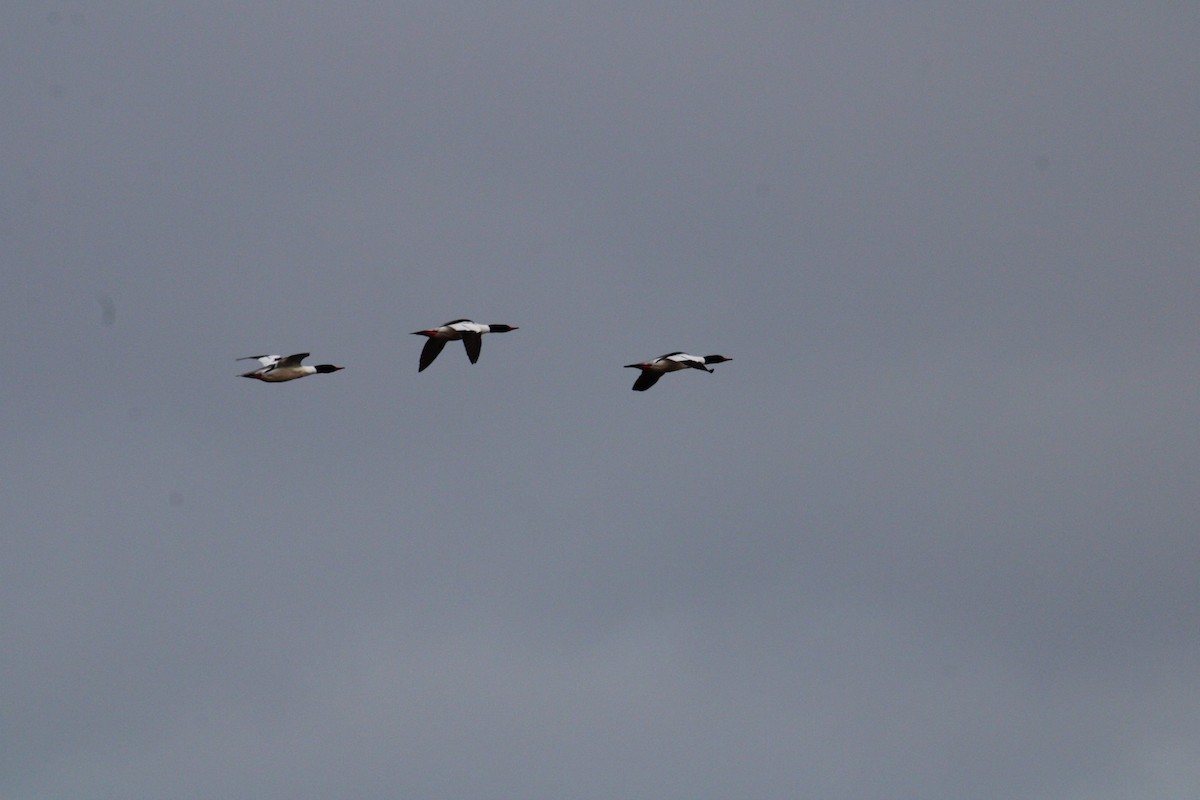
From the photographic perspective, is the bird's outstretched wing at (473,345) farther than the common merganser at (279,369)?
Yes

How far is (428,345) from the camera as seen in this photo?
282ft

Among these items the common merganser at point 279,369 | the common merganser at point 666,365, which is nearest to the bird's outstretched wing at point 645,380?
the common merganser at point 666,365

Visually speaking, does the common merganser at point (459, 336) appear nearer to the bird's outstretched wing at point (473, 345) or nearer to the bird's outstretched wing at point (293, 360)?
the bird's outstretched wing at point (473, 345)

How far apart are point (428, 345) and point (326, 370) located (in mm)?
6394

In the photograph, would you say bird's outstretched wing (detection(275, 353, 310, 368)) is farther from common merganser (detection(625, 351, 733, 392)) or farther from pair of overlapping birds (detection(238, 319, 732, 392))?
common merganser (detection(625, 351, 733, 392))

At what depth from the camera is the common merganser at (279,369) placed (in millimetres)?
77500

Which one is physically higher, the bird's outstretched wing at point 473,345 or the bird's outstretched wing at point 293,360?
the bird's outstretched wing at point 473,345

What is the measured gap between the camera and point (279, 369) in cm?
7850

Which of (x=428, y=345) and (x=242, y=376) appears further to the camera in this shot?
(x=428, y=345)

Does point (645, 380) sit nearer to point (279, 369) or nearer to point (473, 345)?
point (473, 345)

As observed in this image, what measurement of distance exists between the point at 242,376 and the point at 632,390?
1613 cm

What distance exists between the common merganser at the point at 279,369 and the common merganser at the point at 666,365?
515 inches

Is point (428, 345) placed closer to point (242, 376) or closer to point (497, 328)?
point (497, 328)

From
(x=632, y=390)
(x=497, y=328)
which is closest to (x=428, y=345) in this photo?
(x=497, y=328)
